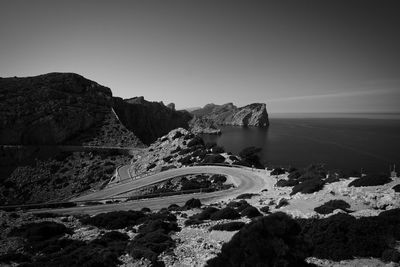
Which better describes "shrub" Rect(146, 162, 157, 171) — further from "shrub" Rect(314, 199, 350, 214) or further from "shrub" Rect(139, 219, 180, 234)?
"shrub" Rect(314, 199, 350, 214)

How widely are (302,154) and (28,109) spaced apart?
89587 mm

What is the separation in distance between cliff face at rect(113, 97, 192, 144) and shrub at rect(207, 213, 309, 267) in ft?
332

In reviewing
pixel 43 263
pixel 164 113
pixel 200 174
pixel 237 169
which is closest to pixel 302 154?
pixel 237 169

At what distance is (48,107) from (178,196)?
6979cm

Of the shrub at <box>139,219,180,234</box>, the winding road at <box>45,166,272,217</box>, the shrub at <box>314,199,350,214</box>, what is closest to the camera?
the shrub at <box>139,219,180,234</box>

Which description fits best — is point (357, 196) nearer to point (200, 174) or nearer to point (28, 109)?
point (200, 174)

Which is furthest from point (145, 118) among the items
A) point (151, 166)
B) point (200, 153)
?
point (200, 153)

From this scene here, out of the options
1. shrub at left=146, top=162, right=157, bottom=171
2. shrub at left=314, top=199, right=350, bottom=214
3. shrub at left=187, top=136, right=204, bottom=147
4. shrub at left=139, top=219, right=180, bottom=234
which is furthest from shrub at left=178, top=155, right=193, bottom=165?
shrub at left=314, top=199, right=350, bottom=214

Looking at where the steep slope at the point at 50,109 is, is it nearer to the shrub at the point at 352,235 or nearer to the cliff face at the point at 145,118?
the cliff face at the point at 145,118

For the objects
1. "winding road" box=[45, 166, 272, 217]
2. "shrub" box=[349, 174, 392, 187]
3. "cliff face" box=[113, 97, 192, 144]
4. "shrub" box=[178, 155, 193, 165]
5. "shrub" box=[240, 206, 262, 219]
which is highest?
"cliff face" box=[113, 97, 192, 144]

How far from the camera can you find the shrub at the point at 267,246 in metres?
8.64

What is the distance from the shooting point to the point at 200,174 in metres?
40.4

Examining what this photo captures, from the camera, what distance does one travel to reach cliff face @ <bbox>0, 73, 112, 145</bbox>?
71831 mm

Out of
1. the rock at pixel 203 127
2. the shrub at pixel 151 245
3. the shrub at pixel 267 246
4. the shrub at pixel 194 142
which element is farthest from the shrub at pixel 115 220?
the rock at pixel 203 127
